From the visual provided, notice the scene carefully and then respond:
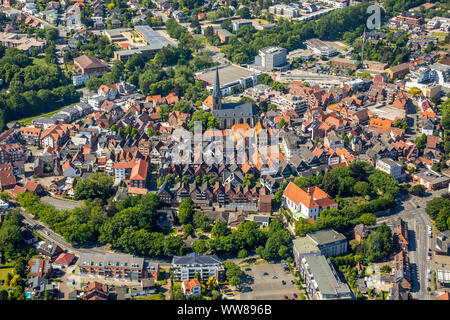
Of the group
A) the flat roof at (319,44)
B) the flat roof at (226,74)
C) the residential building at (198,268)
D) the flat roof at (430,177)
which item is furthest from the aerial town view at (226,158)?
the flat roof at (319,44)

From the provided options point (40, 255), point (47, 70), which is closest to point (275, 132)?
point (40, 255)

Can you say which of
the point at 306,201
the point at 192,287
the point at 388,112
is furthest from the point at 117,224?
the point at 388,112

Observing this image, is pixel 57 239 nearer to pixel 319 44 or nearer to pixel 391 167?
pixel 391 167

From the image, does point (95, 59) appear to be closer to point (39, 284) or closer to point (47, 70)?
point (47, 70)

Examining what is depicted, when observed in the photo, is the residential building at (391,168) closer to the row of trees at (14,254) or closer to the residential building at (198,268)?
the residential building at (198,268)

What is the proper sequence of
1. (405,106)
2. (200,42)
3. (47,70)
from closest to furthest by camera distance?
(405,106)
(47,70)
(200,42)
